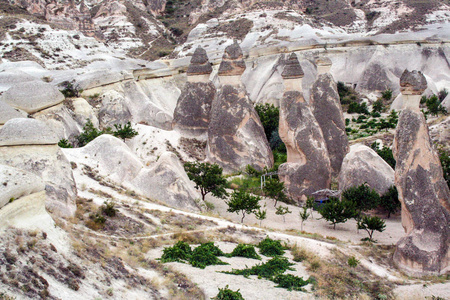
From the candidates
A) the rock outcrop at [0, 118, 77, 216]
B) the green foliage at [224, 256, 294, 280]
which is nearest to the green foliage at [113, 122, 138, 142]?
the rock outcrop at [0, 118, 77, 216]

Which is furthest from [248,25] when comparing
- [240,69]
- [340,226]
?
[340,226]

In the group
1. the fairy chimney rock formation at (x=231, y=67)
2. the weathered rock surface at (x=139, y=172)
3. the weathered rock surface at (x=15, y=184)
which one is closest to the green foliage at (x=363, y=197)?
the weathered rock surface at (x=139, y=172)

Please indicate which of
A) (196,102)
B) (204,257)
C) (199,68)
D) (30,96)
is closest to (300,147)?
(196,102)

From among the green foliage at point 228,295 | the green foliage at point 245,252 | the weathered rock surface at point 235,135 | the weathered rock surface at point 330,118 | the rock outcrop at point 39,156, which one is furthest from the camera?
the weathered rock surface at point 235,135

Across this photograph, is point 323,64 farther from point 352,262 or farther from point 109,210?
point 109,210

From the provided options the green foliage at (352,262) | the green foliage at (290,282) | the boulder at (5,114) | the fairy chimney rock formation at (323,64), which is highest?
the fairy chimney rock formation at (323,64)

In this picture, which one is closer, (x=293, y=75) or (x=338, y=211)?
(x=338, y=211)

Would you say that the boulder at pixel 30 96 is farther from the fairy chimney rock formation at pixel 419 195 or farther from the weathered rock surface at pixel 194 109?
the fairy chimney rock formation at pixel 419 195

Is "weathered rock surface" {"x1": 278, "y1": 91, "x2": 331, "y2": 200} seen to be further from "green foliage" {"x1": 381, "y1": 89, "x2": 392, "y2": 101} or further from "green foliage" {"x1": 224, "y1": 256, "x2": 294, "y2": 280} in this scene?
"green foliage" {"x1": 381, "y1": 89, "x2": 392, "y2": 101}
